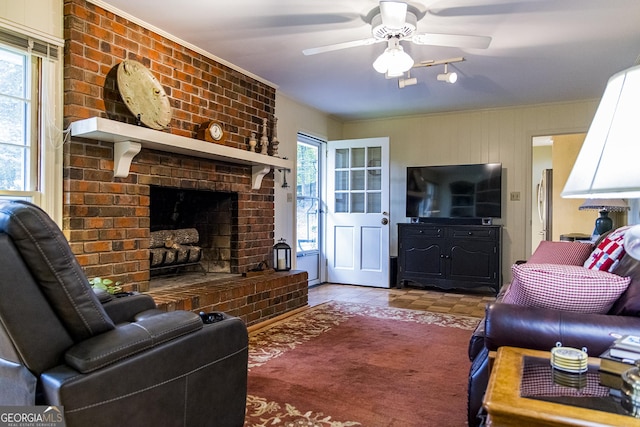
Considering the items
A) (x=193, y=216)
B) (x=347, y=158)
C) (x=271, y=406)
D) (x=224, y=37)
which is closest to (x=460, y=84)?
(x=347, y=158)

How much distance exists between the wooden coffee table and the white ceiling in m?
2.31

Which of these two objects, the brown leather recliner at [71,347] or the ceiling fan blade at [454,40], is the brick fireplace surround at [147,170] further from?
the ceiling fan blade at [454,40]

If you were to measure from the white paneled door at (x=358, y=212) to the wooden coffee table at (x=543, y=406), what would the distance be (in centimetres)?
445

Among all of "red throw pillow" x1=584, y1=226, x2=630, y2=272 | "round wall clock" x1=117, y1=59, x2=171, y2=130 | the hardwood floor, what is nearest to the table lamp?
the hardwood floor

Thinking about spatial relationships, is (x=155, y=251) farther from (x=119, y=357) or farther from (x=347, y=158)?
(x=347, y=158)

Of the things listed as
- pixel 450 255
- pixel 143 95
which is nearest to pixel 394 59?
pixel 143 95

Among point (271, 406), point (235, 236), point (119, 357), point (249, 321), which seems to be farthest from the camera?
point (235, 236)

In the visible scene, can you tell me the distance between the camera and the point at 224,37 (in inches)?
128

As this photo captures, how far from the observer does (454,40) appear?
2.63 metres

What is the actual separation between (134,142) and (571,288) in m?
2.57

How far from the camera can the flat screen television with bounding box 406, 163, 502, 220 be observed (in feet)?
17.2

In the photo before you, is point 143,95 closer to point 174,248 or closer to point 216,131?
point 216,131

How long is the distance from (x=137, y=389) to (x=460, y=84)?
13.5ft

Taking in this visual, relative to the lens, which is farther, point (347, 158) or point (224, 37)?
point (347, 158)
